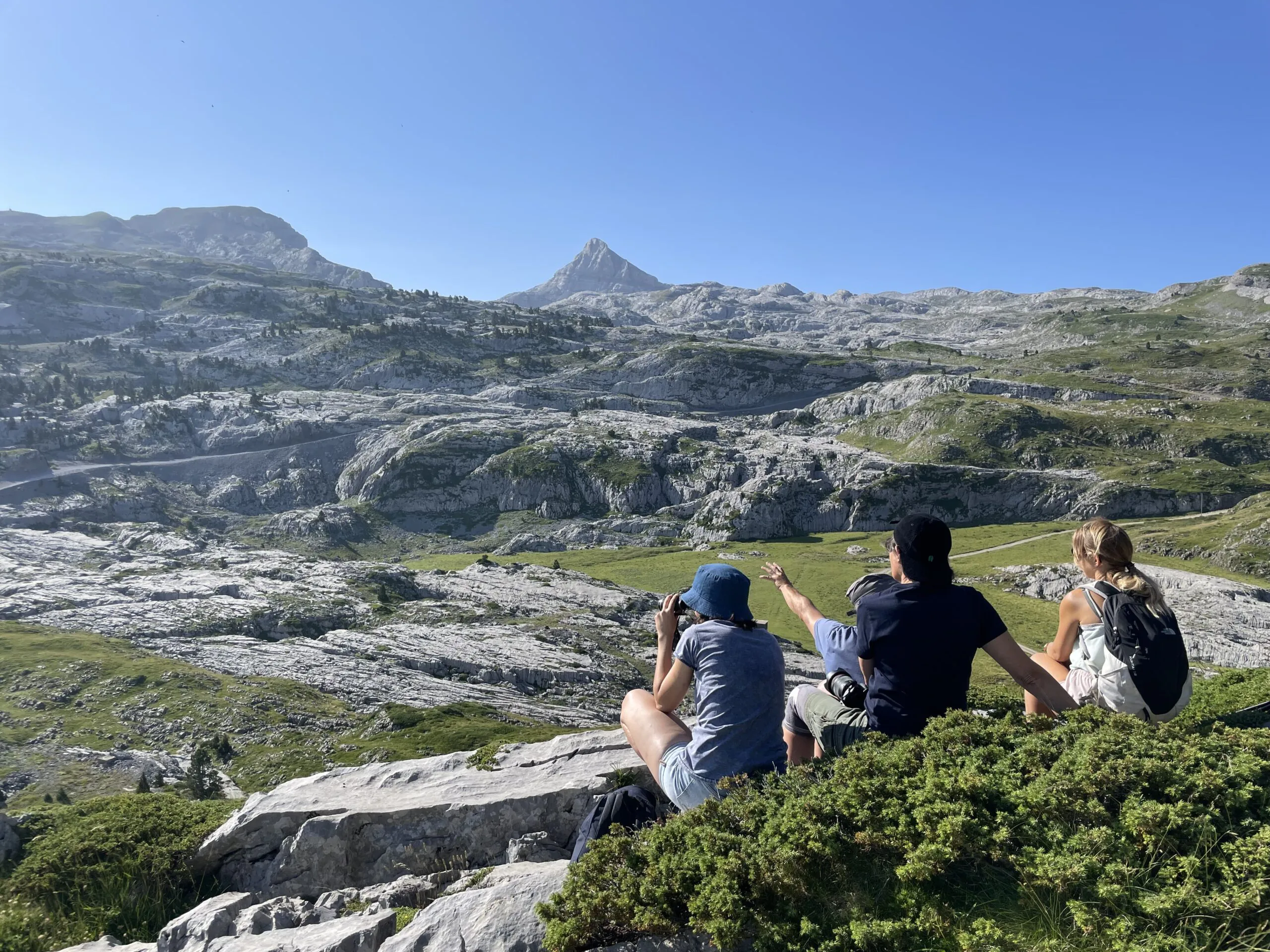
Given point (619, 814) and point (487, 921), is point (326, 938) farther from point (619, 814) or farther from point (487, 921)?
point (619, 814)

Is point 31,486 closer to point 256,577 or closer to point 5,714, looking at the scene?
point 256,577

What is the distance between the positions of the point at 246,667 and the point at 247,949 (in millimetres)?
90759

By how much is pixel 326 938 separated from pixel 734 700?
6745 millimetres

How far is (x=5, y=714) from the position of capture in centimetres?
6962

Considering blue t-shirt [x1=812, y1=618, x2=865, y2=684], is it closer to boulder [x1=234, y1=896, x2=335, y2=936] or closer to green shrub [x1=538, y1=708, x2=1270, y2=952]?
green shrub [x1=538, y1=708, x2=1270, y2=952]

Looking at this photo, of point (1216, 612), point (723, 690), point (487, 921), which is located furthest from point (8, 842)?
point (1216, 612)

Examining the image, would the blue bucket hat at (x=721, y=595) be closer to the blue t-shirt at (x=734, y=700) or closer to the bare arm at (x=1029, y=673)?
the blue t-shirt at (x=734, y=700)

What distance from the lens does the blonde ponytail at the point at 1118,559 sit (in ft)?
31.4

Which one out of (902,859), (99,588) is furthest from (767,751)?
(99,588)

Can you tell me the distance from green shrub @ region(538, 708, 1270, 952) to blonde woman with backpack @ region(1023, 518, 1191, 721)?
3.08 ft

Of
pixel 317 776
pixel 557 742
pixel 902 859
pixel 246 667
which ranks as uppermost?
pixel 902 859

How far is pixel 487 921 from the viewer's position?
821 cm

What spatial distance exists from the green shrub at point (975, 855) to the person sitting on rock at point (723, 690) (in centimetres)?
86

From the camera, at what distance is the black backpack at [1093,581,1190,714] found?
9242 mm
